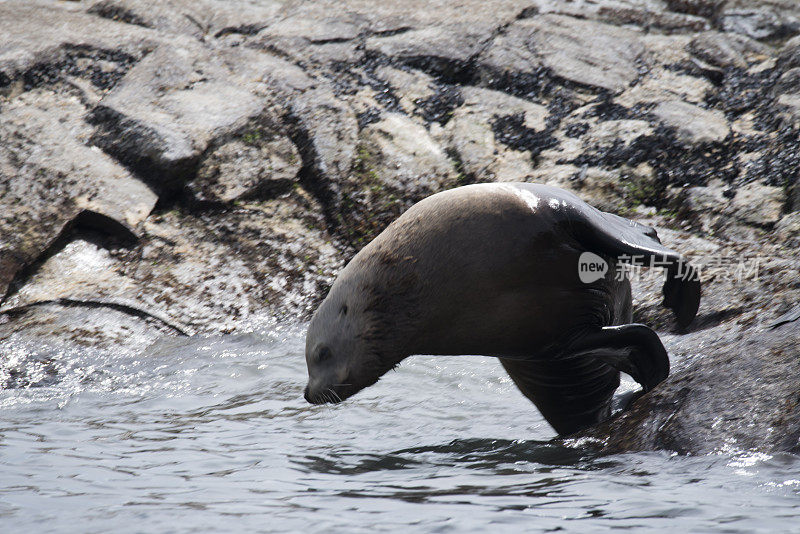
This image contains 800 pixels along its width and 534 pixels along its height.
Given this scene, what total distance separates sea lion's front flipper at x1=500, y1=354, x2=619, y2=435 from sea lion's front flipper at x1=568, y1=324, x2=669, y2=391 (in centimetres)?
37

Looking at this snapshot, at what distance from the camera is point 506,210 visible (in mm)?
4473

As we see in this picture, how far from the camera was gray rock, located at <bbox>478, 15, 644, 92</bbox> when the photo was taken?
9883 mm

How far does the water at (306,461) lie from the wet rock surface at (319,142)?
0.74 metres

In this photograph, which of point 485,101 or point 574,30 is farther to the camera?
point 574,30

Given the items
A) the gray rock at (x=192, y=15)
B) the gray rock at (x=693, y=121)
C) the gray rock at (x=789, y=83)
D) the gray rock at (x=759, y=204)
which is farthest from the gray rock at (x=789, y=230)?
the gray rock at (x=192, y=15)

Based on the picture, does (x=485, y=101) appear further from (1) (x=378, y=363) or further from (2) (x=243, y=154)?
(1) (x=378, y=363)

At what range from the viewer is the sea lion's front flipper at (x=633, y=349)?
174 inches

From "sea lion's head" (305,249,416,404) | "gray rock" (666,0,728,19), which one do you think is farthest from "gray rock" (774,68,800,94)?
"sea lion's head" (305,249,416,404)

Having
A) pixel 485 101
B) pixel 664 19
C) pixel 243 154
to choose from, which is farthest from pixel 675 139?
pixel 243 154

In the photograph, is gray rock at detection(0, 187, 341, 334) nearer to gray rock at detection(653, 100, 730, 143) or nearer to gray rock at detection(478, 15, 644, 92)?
gray rock at detection(478, 15, 644, 92)

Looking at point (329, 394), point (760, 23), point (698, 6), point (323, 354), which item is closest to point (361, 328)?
point (323, 354)

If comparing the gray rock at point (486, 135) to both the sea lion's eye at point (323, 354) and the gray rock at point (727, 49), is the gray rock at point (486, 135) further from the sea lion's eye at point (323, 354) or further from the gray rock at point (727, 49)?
the sea lion's eye at point (323, 354)

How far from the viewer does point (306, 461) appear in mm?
4344

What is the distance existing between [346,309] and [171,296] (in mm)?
3220
